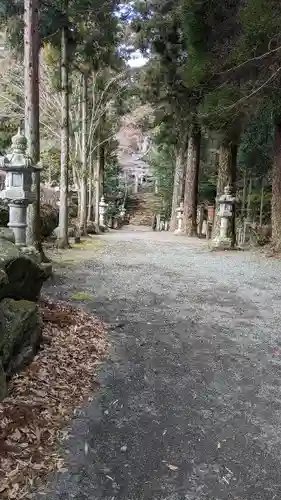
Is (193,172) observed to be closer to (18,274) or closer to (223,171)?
(223,171)

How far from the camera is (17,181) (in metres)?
5.27

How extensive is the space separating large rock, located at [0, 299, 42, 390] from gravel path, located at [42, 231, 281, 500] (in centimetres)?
57

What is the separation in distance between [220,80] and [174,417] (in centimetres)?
581

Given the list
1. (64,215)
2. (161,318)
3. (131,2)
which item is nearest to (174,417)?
(161,318)

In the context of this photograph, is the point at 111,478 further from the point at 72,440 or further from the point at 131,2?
the point at 131,2

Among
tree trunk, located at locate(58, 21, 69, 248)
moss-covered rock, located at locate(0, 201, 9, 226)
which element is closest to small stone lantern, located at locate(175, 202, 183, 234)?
tree trunk, located at locate(58, 21, 69, 248)

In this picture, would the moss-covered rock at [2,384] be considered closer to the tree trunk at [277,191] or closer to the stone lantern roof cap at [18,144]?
the stone lantern roof cap at [18,144]

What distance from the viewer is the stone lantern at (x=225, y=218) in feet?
34.3

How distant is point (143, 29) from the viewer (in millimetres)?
11820

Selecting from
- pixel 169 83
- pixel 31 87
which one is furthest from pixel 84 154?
pixel 31 87

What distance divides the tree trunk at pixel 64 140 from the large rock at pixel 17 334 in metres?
6.69

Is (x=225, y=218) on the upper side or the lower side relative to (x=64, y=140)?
lower

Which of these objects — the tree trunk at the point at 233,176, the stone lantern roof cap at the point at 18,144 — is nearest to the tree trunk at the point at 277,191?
the tree trunk at the point at 233,176

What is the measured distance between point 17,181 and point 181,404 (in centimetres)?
368
